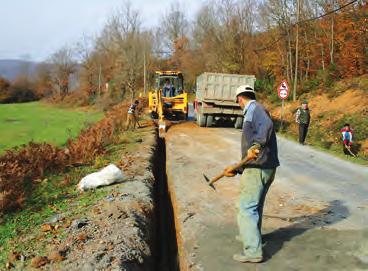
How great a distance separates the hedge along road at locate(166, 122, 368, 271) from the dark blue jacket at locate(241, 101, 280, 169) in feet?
4.22

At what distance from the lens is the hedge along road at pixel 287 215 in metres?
5.55

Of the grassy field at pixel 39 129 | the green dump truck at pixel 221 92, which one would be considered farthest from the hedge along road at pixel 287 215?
the grassy field at pixel 39 129

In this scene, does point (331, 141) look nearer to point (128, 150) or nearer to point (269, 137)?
point (128, 150)

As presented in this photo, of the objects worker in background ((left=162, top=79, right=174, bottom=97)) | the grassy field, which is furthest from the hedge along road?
worker in background ((left=162, top=79, right=174, bottom=97))

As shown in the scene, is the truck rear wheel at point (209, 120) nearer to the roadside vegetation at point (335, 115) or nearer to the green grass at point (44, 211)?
the roadside vegetation at point (335, 115)

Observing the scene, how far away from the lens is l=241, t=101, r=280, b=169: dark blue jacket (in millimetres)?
5062

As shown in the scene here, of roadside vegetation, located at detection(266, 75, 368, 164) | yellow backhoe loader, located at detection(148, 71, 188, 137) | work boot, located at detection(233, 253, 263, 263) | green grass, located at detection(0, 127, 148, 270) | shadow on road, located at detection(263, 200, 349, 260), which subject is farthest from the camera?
yellow backhoe loader, located at detection(148, 71, 188, 137)

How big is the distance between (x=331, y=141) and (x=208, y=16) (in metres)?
44.3

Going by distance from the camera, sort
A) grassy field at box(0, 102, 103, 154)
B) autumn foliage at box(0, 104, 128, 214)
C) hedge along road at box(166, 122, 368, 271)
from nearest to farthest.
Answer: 1. hedge along road at box(166, 122, 368, 271)
2. autumn foliage at box(0, 104, 128, 214)
3. grassy field at box(0, 102, 103, 154)

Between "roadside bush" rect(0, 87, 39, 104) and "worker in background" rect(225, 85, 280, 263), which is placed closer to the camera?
"worker in background" rect(225, 85, 280, 263)

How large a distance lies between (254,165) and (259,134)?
1.23 feet

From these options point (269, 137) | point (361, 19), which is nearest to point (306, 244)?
point (269, 137)

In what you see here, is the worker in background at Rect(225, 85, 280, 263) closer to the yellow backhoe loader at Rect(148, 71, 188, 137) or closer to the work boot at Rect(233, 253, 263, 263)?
the work boot at Rect(233, 253, 263, 263)

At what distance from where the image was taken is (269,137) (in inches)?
201
